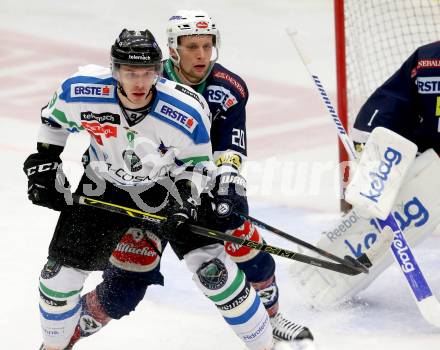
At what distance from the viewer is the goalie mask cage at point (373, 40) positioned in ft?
20.0

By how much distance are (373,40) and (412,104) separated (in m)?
1.90

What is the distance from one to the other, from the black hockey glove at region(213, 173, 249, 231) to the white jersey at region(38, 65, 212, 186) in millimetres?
155

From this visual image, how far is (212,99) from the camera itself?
4.36 meters

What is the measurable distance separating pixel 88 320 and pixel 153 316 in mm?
561

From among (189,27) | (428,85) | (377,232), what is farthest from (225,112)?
(377,232)

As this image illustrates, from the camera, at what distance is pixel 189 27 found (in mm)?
4438

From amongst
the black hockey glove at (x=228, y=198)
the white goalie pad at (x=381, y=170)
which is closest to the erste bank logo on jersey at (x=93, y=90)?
the black hockey glove at (x=228, y=198)

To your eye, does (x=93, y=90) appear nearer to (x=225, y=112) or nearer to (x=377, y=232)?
(x=225, y=112)

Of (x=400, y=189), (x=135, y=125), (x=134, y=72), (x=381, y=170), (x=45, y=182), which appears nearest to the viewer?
(x=134, y=72)

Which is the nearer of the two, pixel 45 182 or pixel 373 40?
pixel 45 182

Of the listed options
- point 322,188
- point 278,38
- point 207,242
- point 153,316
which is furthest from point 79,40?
point 207,242

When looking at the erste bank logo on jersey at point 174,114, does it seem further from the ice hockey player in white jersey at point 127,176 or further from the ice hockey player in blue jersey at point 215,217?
the ice hockey player in blue jersey at point 215,217

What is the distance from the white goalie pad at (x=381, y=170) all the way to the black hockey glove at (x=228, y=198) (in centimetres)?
54

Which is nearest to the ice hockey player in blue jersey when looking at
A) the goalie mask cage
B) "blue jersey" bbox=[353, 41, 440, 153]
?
"blue jersey" bbox=[353, 41, 440, 153]
